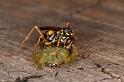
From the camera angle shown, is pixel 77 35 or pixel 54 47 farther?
pixel 77 35

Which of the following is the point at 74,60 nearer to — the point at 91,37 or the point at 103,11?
the point at 91,37

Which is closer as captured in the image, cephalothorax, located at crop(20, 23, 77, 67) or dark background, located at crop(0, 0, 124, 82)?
dark background, located at crop(0, 0, 124, 82)

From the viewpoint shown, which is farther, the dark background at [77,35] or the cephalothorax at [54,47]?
the cephalothorax at [54,47]
